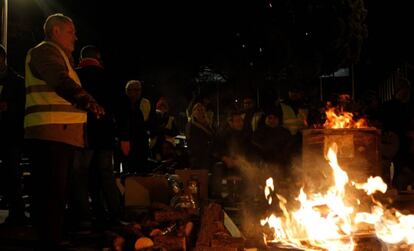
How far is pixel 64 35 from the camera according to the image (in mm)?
4945

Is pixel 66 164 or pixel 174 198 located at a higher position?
pixel 66 164

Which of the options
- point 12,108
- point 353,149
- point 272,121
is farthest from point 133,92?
point 353,149

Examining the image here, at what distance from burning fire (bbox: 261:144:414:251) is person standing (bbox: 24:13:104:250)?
7.31 ft

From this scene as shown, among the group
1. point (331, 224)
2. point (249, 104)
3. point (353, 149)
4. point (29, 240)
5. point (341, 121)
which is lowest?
point (29, 240)

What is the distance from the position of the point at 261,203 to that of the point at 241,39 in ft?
41.0

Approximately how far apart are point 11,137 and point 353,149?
4.70 metres

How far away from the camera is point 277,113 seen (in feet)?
31.4

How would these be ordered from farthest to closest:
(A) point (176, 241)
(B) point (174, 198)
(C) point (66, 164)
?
(B) point (174, 198), (A) point (176, 241), (C) point (66, 164)

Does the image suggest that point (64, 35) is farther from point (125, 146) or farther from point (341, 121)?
point (341, 121)

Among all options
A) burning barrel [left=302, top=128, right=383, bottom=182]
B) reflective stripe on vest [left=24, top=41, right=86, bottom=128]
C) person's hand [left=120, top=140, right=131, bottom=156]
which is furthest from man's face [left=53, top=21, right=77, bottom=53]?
burning barrel [left=302, top=128, right=383, bottom=182]

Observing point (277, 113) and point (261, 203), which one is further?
point (277, 113)

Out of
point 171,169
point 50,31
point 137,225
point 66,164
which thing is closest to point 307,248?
point 137,225

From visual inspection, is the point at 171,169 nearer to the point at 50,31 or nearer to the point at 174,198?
the point at 174,198

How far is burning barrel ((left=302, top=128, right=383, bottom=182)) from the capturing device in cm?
746
